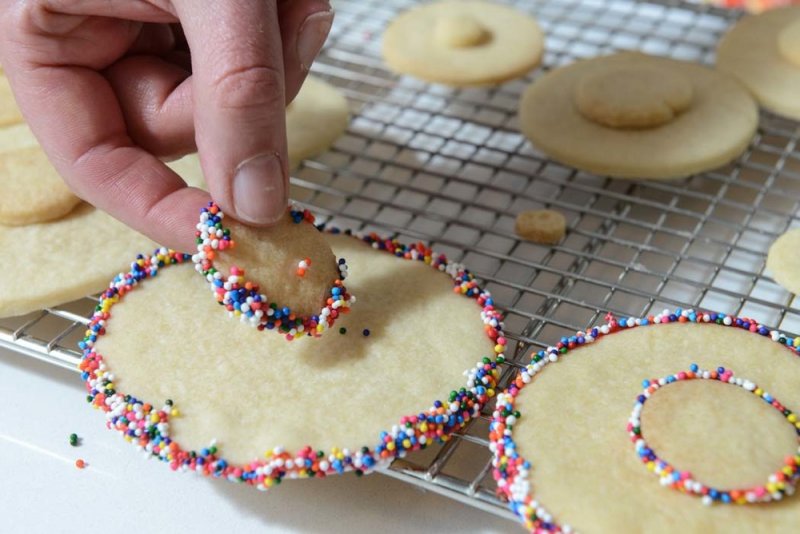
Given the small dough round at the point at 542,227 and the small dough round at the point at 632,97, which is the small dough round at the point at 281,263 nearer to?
the small dough round at the point at 542,227

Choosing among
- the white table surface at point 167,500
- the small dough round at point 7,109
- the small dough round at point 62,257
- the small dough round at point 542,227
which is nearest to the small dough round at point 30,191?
the small dough round at point 62,257

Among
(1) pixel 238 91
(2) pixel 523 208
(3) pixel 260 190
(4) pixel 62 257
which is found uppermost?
(1) pixel 238 91

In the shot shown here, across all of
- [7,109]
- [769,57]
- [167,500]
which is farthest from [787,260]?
[7,109]

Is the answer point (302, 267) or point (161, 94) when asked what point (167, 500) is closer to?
point (302, 267)

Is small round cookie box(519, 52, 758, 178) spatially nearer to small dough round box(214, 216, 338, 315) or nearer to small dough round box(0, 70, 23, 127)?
small dough round box(214, 216, 338, 315)

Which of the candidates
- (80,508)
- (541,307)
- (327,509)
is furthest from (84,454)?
(541,307)
